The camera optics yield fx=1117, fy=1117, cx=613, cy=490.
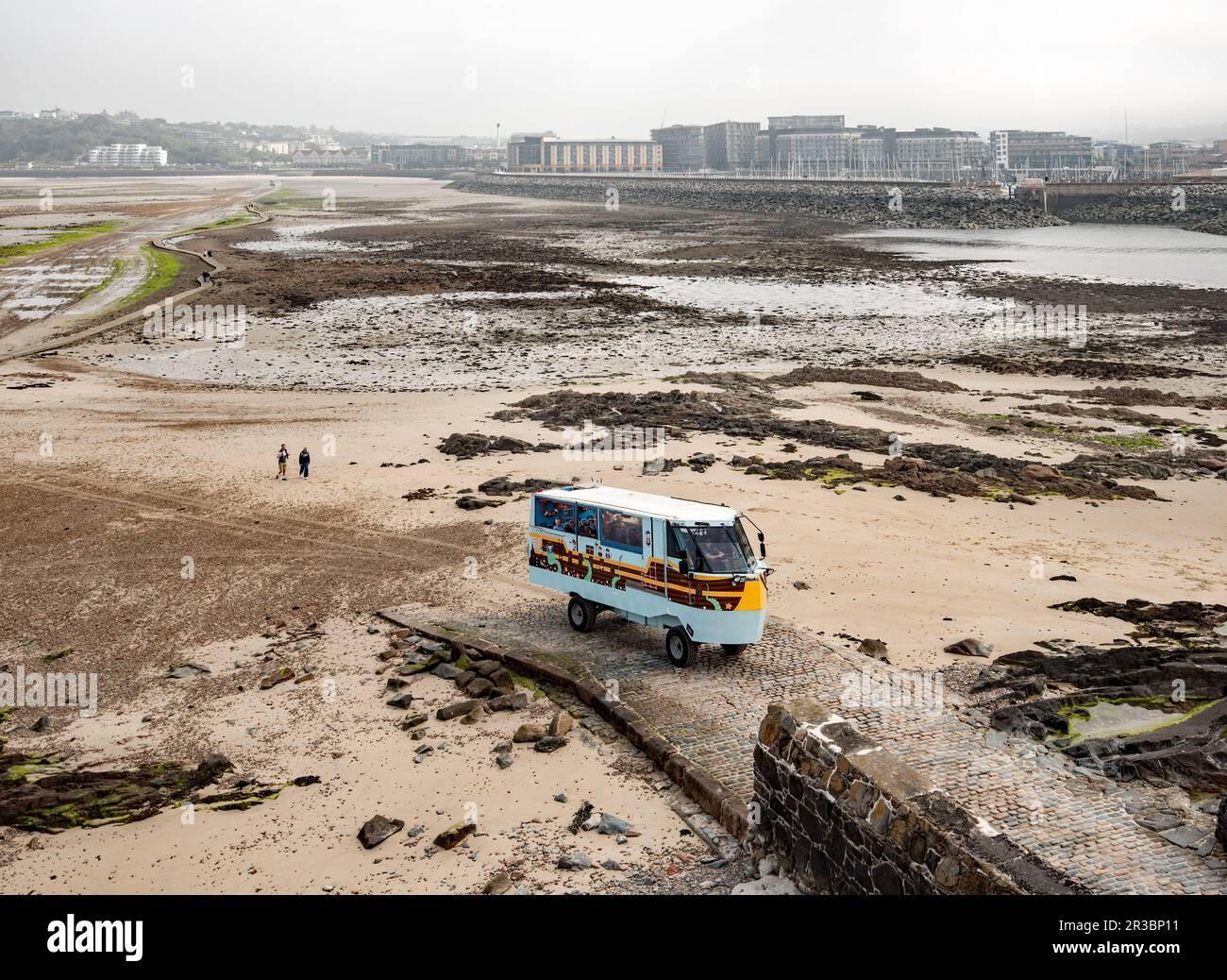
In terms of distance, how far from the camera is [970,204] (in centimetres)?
13538

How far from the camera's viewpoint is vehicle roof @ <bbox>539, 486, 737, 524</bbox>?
16.9 meters

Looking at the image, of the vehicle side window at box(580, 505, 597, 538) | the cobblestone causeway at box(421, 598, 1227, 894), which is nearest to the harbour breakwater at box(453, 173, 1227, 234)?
the vehicle side window at box(580, 505, 597, 538)

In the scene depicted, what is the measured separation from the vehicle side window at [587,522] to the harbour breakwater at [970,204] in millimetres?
111512

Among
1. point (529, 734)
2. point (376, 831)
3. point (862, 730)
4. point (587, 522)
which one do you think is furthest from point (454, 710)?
point (862, 730)

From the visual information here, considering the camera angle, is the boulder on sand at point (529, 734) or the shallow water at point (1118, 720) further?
the boulder on sand at point (529, 734)

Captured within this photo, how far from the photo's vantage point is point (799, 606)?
19.9 meters

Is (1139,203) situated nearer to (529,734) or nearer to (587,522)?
(587,522)

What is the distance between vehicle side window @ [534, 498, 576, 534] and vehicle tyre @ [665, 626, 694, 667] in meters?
2.60

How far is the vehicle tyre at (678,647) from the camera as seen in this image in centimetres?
1680

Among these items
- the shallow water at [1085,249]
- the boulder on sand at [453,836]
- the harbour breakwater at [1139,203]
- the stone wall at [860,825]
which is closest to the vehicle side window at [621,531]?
the boulder on sand at [453,836]

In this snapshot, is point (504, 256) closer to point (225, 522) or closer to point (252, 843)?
point (225, 522)

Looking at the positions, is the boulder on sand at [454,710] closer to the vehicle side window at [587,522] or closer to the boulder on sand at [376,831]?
the boulder on sand at [376,831]

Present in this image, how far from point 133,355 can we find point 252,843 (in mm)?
41898
